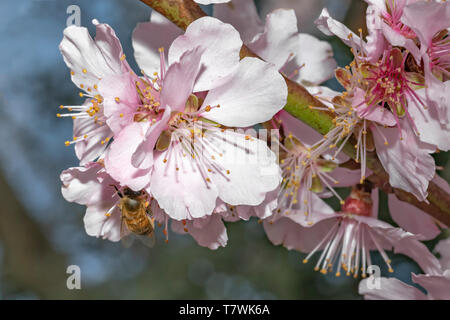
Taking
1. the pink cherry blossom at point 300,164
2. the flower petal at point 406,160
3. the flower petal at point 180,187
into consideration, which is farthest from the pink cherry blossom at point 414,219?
the flower petal at point 180,187

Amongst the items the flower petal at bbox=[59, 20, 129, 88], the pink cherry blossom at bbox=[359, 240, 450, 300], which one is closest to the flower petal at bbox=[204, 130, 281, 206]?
the flower petal at bbox=[59, 20, 129, 88]

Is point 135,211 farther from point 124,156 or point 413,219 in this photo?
point 413,219

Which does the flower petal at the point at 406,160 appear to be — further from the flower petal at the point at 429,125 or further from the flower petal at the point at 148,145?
the flower petal at the point at 148,145

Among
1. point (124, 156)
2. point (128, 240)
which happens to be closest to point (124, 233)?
point (128, 240)

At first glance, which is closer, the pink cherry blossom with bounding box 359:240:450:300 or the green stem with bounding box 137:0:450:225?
the green stem with bounding box 137:0:450:225

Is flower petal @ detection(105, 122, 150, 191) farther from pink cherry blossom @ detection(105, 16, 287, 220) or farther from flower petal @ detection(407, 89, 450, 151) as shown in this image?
flower petal @ detection(407, 89, 450, 151)

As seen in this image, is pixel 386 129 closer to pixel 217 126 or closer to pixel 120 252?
pixel 217 126

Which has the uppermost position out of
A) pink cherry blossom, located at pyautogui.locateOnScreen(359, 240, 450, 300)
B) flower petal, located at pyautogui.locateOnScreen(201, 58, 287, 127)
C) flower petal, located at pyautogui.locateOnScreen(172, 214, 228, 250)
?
flower petal, located at pyautogui.locateOnScreen(201, 58, 287, 127)

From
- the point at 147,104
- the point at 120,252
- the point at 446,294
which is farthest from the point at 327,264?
the point at 120,252
